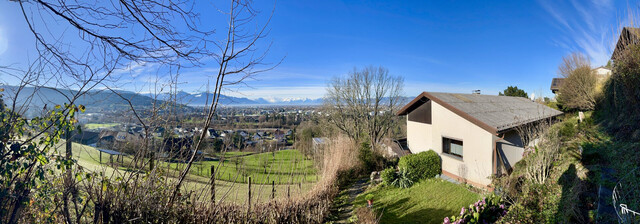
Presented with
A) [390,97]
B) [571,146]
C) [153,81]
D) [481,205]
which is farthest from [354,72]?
[153,81]

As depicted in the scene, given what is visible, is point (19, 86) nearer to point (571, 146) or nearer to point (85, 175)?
point (85, 175)

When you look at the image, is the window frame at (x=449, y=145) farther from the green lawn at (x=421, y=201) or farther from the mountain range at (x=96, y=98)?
the mountain range at (x=96, y=98)

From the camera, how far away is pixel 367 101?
18266mm

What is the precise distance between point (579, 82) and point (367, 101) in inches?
534

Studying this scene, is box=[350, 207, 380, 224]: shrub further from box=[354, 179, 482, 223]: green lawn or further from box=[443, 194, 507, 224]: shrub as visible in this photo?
box=[443, 194, 507, 224]: shrub

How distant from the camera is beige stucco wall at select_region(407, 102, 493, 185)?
7520mm

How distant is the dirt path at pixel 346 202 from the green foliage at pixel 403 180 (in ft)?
4.21

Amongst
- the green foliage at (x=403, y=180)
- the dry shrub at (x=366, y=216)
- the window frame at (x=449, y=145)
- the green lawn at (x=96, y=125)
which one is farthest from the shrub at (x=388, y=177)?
the green lawn at (x=96, y=125)

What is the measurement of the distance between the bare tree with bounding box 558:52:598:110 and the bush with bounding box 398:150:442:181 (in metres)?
13.6

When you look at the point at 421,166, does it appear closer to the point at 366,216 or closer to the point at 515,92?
the point at 366,216

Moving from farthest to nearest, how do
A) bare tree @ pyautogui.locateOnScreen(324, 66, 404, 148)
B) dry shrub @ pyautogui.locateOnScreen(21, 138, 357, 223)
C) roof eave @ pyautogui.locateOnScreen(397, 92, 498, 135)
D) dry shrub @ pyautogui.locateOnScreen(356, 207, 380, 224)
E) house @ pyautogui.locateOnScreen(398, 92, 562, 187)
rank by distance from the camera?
bare tree @ pyautogui.locateOnScreen(324, 66, 404, 148) < house @ pyautogui.locateOnScreen(398, 92, 562, 187) < roof eave @ pyautogui.locateOnScreen(397, 92, 498, 135) < dry shrub @ pyautogui.locateOnScreen(356, 207, 380, 224) < dry shrub @ pyautogui.locateOnScreen(21, 138, 357, 223)

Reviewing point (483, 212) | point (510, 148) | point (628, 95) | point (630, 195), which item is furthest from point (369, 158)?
point (628, 95)

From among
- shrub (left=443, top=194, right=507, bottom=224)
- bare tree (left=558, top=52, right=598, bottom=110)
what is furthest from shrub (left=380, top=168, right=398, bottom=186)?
bare tree (left=558, top=52, right=598, bottom=110)

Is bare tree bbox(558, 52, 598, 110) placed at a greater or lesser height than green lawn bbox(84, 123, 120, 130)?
greater
